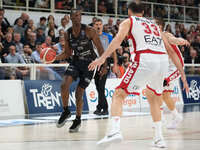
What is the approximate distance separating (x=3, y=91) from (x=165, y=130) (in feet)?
15.4

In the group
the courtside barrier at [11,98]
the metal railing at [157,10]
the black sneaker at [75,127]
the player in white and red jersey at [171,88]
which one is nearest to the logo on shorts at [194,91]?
the metal railing at [157,10]

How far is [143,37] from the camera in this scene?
5.96 m

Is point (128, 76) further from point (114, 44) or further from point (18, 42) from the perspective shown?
point (18, 42)

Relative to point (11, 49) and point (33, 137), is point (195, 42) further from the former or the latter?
point (33, 137)

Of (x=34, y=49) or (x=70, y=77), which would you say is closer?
(x=70, y=77)

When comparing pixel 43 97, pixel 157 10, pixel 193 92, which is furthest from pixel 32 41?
pixel 157 10

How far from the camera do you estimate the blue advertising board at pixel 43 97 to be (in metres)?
11.6

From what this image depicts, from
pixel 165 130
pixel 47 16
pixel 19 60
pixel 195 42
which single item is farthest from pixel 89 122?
pixel 195 42

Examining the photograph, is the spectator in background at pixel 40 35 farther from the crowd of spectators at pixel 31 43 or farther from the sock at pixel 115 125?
the sock at pixel 115 125

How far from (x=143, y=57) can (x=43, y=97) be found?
6.37 metres

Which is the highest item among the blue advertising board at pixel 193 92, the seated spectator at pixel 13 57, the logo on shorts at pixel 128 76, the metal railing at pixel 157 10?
the metal railing at pixel 157 10

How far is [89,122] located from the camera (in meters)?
9.62

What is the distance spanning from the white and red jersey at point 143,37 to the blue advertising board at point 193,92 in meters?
9.85

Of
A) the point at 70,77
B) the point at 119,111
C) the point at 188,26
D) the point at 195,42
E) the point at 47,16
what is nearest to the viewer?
the point at 119,111
